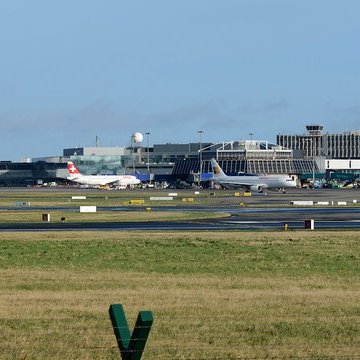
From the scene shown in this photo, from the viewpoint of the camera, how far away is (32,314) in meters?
24.9

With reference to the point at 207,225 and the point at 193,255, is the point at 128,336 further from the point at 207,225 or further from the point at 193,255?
the point at 207,225

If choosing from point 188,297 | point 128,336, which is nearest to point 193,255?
point 188,297

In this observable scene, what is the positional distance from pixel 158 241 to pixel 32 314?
100 feet

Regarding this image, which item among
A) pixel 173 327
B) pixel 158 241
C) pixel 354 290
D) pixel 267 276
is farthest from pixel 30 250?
pixel 173 327

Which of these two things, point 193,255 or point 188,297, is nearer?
point 188,297

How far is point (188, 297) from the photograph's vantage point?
93.2 ft

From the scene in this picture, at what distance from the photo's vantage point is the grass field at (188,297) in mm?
19781

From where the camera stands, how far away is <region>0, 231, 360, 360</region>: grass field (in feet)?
64.9

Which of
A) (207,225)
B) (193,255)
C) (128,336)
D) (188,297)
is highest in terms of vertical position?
(128,336)

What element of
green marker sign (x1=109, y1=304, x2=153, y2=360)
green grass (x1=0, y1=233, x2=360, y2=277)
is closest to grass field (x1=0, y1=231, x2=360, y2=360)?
green grass (x1=0, y1=233, x2=360, y2=277)

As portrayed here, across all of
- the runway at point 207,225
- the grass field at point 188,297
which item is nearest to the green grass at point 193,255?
the grass field at point 188,297

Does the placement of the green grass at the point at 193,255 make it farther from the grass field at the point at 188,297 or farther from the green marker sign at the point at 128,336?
the green marker sign at the point at 128,336

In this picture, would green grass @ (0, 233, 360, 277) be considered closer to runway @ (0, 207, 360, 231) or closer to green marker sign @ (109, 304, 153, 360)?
runway @ (0, 207, 360, 231)

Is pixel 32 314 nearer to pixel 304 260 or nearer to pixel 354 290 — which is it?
pixel 354 290
